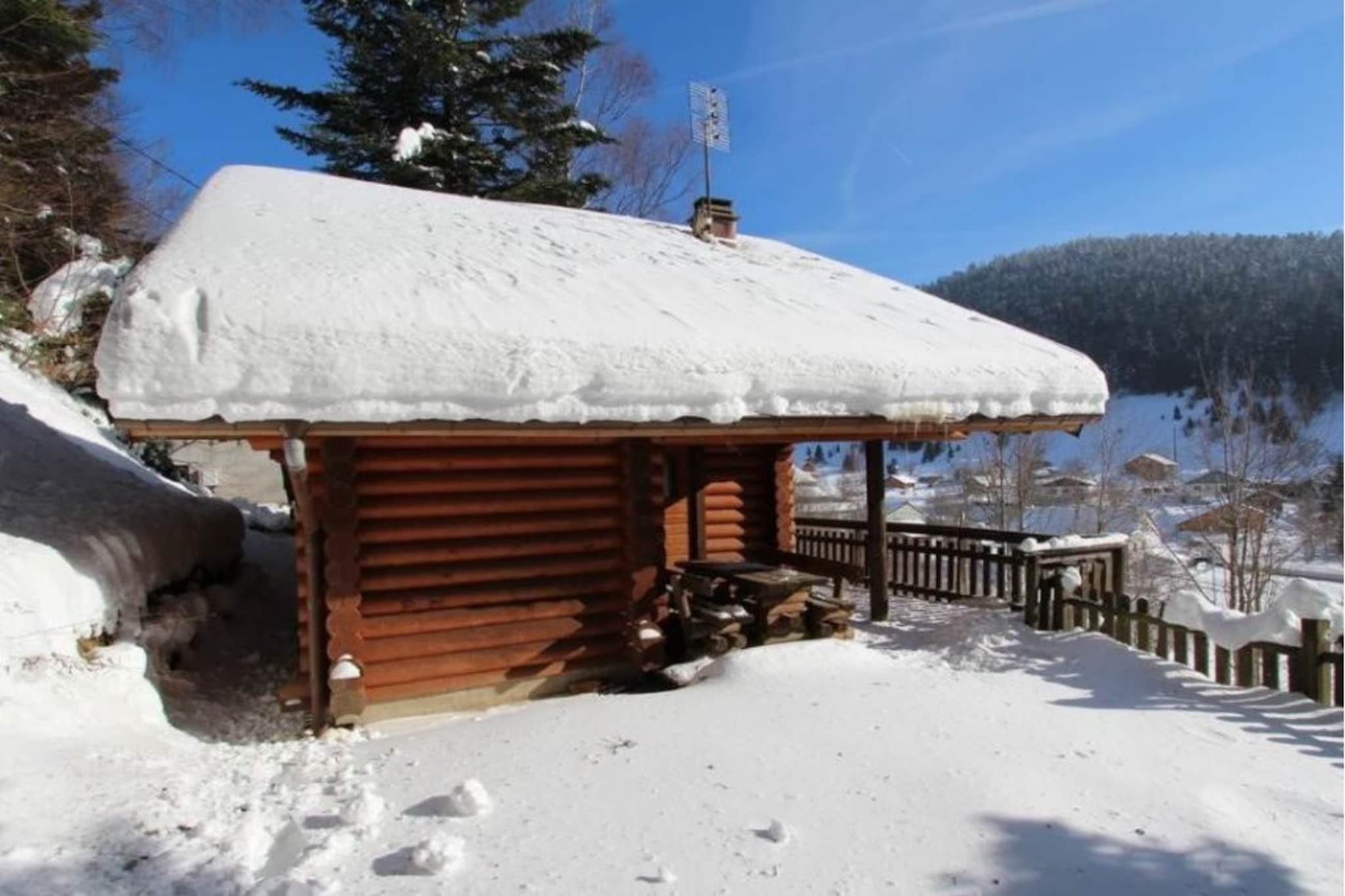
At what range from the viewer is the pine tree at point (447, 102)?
1664 cm

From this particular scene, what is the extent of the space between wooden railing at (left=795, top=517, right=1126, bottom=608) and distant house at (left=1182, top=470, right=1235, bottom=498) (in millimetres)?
18444

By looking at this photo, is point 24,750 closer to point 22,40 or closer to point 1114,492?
point 22,40

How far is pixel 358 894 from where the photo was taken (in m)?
3.02

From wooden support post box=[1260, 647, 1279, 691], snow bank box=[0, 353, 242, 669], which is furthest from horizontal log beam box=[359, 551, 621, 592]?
wooden support post box=[1260, 647, 1279, 691]

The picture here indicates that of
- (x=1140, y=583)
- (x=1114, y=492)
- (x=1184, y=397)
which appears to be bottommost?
(x=1140, y=583)

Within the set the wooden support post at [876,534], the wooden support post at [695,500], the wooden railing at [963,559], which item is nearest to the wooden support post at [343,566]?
the wooden support post at [695,500]

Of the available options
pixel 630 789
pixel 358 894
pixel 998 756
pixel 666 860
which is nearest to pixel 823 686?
pixel 998 756

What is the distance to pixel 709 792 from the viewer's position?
3.98 metres

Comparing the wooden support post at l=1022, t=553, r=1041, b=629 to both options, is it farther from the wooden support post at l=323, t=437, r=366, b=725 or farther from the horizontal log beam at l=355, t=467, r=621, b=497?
the wooden support post at l=323, t=437, r=366, b=725

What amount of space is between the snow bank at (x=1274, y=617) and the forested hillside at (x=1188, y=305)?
73.7 meters

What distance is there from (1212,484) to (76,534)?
38.6m

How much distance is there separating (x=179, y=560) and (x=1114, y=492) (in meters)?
35.0

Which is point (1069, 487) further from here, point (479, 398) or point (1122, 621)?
point (479, 398)

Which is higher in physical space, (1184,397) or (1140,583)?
(1184,397)
